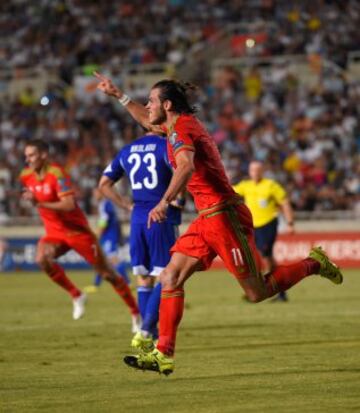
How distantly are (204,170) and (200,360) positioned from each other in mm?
2424

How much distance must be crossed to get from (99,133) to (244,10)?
6285 mm

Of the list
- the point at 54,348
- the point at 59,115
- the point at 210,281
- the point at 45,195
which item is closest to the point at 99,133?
the point at 59,115

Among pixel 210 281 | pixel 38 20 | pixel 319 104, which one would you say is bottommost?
pixel 210 281

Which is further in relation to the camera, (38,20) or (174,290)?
(38,20)

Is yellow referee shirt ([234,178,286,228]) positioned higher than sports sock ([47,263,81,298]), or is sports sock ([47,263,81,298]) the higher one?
yellow referee shirt ([234,178,286,228])

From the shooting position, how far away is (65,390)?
10031 mm

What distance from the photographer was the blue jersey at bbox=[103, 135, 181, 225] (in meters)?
13.0

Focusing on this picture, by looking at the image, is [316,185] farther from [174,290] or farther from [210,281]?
[174,290]

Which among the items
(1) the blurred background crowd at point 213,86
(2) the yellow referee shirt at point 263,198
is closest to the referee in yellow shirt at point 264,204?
(2) the yellow referee shirt at point 263,198

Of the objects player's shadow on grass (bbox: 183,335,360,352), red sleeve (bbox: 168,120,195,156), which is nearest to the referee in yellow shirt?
player's shadow on grass (bbox: 183,335,360,352)

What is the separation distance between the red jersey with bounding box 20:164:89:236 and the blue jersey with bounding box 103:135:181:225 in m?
3.31

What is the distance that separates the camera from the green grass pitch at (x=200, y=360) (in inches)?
366

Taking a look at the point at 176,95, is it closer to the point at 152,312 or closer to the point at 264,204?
the point at 152,312

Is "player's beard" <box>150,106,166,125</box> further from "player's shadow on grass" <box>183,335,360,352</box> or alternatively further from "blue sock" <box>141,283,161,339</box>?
"player's shadow on grass" <box>183,335,360,352</box>
